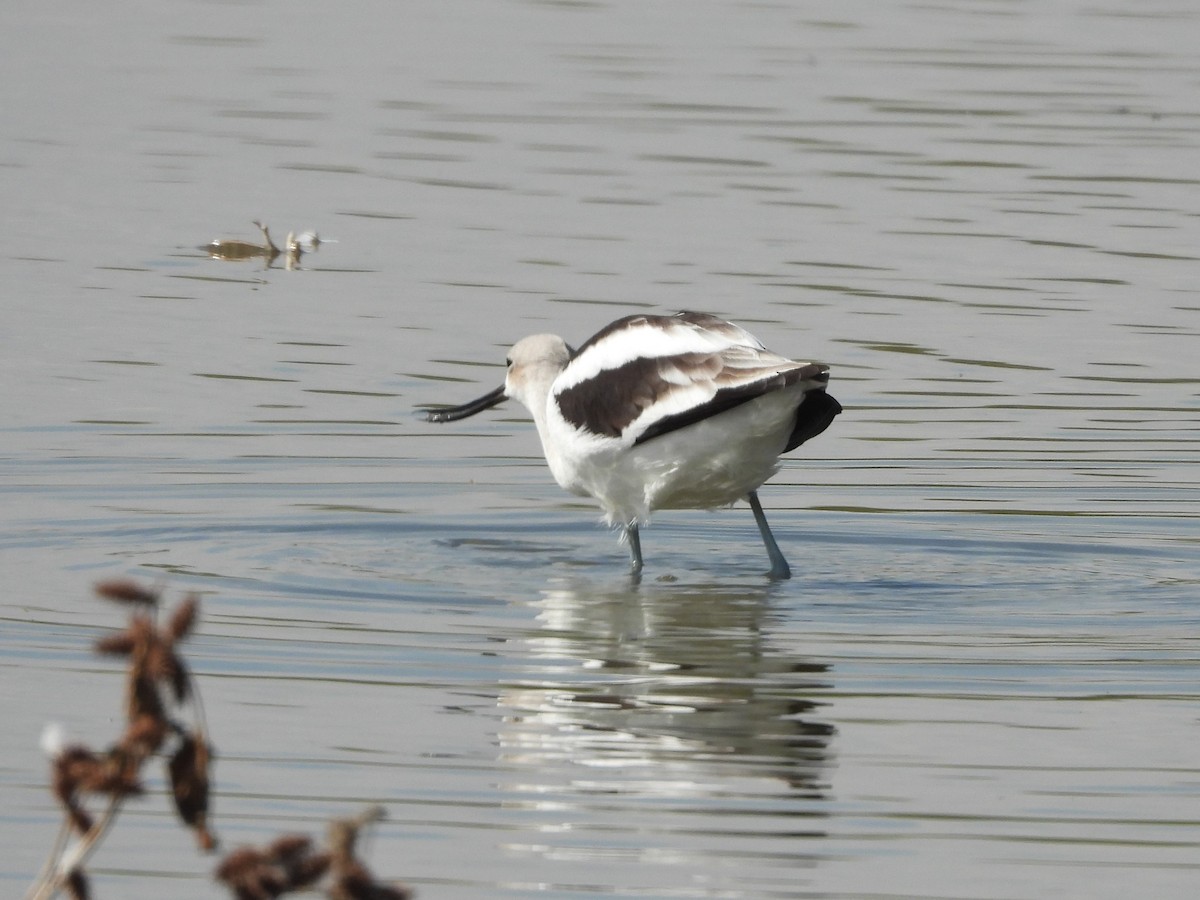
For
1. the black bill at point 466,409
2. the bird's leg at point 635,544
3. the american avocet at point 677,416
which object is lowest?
the bird's leg at point 635,544

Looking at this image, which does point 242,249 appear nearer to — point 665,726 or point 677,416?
point 677,416

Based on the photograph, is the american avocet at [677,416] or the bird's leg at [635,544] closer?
the american avocet at [677,416]

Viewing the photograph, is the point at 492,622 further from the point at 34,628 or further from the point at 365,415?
the point at 365,415

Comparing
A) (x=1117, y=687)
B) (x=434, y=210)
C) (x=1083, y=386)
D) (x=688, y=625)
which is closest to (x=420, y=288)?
(x=434, y=210)

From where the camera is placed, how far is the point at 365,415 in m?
11.0

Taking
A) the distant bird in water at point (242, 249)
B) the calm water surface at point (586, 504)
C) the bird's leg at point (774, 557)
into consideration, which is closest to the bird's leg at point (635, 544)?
the calm water surface at point (586, 504)

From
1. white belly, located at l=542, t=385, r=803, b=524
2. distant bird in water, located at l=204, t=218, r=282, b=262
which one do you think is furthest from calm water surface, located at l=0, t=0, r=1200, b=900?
white belly, located at l=542, t=385, r=803, b=524

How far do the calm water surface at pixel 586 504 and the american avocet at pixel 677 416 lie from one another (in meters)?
0.38

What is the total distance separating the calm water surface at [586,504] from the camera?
19.3ft

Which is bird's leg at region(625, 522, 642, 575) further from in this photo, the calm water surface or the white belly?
the calm water surface

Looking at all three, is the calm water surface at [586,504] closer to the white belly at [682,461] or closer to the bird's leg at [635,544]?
the bird's leg at [635,544]

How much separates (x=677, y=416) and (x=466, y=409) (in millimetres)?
2192

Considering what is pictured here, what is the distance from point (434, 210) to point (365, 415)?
417cm

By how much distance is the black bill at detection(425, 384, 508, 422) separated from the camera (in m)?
10.0
